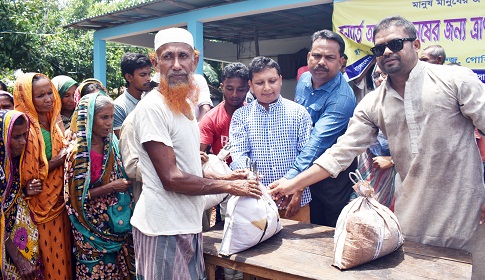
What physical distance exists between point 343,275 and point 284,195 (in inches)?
32.8

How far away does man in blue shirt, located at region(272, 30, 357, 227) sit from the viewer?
9.68ft

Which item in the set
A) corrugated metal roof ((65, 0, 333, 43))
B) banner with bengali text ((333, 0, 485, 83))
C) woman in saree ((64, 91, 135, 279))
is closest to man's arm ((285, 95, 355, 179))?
woman in saree ((64, 91, 135, 279))

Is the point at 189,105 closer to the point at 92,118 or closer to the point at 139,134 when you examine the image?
the point at 139,134

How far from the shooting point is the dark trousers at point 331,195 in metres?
3.09

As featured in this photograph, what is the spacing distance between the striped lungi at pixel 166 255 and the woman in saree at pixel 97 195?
0.68 m

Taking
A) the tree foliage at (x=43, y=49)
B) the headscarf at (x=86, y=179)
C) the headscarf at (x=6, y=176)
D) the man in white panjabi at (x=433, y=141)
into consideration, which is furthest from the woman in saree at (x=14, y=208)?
the tree foliage at (x=43, y=49)

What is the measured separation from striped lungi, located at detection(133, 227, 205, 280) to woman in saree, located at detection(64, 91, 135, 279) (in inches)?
26.8

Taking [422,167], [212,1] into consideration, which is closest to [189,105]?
[422,167]

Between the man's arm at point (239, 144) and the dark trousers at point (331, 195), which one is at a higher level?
the man's arm at point (239, 144)

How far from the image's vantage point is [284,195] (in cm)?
267

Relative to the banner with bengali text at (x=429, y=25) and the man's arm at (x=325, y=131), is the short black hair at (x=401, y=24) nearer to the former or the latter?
the man's arm at (x=325, y=131)

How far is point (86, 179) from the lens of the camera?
2.69 meters

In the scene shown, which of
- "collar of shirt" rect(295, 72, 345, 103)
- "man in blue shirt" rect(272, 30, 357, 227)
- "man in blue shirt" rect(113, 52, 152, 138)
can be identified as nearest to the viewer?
"man in blue shirt" rect(272, 30, 357, 227)

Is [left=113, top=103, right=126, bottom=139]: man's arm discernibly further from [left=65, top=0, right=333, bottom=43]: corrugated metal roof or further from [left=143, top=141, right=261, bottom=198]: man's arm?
[left=65, top=0, right=333, bottom=43]: corrugated metal roof
